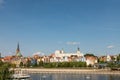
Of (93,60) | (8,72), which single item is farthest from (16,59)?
(8,72)

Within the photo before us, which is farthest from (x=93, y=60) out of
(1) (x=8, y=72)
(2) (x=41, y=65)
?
(1) (x=8, y=72)

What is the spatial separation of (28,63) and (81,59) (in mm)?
35975

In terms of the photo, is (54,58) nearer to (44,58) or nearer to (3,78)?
(44,58)

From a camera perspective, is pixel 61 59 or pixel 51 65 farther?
pixel 61 59

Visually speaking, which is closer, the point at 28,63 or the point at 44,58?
the point at 28,63

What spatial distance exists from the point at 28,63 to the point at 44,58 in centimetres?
2293

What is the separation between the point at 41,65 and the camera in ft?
524

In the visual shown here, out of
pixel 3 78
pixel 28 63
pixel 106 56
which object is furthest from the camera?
pixel 106 56

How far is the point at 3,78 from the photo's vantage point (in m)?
18.4

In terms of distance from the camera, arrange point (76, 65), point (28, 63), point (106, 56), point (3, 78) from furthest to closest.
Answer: point (106, 56), point (28, 63), point (76, 65), point (3, 78)

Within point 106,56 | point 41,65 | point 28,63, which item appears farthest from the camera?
point 106,56

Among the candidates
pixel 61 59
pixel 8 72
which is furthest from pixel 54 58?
pixel 8 72

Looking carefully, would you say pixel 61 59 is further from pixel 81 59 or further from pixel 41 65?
pixel 41 65

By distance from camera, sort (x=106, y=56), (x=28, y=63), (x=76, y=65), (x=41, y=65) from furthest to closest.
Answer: (x=106, y=56), (x=28, y=63), (x=41, y=65), (x=76, y=65)
